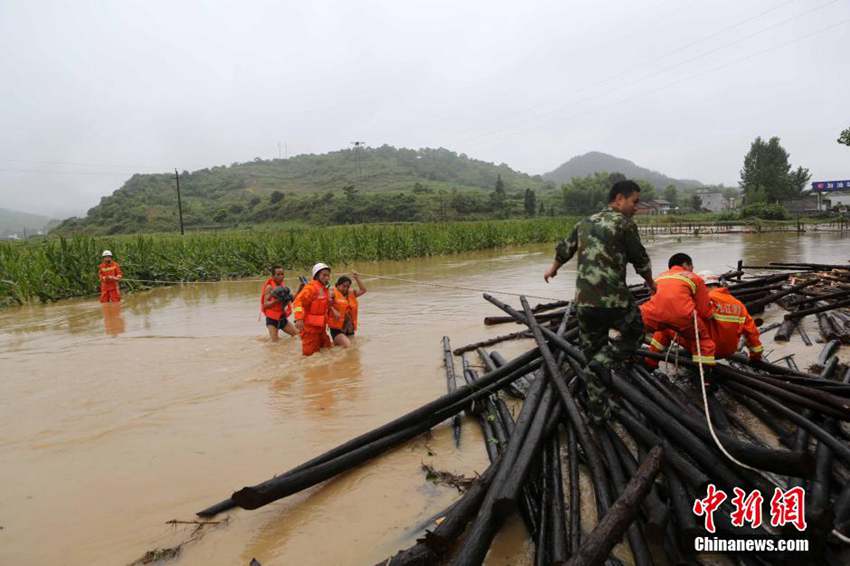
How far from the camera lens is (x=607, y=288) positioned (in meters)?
3.91

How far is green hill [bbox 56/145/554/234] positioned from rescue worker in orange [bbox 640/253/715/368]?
5932cm

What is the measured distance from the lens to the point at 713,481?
116 inches

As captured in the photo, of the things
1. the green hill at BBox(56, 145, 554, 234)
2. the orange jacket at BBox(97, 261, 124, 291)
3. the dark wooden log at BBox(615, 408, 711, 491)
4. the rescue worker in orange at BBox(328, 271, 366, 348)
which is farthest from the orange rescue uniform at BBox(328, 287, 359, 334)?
the green hill at BBox(56, 145, 554, 234)

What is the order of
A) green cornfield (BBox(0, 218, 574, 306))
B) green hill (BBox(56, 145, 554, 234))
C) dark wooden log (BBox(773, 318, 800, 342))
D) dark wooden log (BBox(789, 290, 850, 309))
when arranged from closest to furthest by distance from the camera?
1. dark wooden log (BBox(773, 318, 800, 342))
2. dark wooden log (BBox(789, 290, 850, 309))
3. green cornfield (BBox(0, 218, 574, 306))
4. green hill (BBox(56, 145, 554, 234))

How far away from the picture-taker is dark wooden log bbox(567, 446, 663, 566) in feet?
7.30

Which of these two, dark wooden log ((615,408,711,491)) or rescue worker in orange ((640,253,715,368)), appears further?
rescue worker in orange ((640,253,715,368))

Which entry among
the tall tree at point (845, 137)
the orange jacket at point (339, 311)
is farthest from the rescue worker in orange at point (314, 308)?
the tall tree at point (845, 137)

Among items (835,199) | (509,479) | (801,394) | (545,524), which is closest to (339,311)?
(509,479)

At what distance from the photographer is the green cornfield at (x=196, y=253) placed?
15164 millimetres

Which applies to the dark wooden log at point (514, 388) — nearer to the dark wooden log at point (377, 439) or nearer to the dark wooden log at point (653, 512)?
the dark wooden log at point (377, 439)

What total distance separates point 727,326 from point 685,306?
553 millimetres

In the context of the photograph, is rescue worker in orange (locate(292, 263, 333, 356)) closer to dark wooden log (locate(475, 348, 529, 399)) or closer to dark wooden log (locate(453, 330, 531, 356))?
dark wooden log (locate(453, 330, 531, 356))

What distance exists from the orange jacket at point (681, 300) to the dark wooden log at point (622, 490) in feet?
4.57

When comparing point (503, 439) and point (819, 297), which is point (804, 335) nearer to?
point (819, 297)
